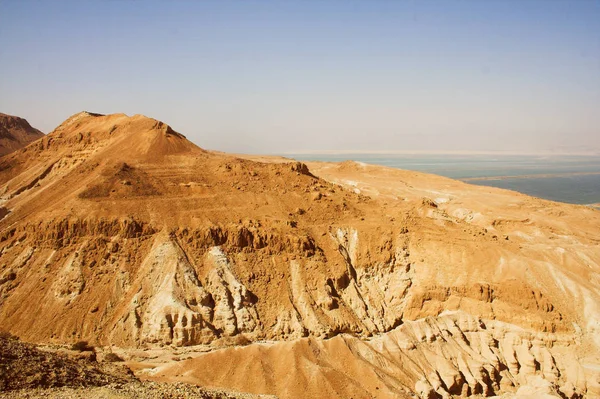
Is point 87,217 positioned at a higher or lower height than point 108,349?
higher

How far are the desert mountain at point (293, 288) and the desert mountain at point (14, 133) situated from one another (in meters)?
81.5

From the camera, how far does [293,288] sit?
34.2 metres

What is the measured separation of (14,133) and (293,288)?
384 feet

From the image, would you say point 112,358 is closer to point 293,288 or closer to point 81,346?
point 81,346

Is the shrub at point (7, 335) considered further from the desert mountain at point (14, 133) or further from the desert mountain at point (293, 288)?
the desert mountain at point (14, 133)

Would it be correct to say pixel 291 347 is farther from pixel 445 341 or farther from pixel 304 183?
pixel 304 183

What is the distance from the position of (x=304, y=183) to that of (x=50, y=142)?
117 feet

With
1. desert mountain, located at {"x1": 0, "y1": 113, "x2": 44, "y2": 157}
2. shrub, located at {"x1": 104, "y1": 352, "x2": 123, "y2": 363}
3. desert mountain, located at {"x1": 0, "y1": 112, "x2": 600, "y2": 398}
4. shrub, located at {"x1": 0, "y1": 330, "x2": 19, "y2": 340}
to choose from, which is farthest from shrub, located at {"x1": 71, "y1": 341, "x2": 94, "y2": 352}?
desert mountain, located at {"x1": 0, "y1": 113, "x2": 44, "y2": 157}

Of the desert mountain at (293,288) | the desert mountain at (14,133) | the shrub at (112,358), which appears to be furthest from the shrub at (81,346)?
the desert mountain at (14,133)

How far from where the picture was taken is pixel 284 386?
2658 cm

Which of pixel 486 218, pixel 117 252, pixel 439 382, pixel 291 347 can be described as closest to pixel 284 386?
pixel 291 347

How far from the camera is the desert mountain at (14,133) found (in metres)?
110

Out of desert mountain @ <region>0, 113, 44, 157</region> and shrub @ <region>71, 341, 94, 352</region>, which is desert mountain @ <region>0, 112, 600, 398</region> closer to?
shrub @ <region>71, 341, 94, 352</region>

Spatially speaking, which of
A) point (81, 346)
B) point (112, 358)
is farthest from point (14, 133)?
point (112, 358)
